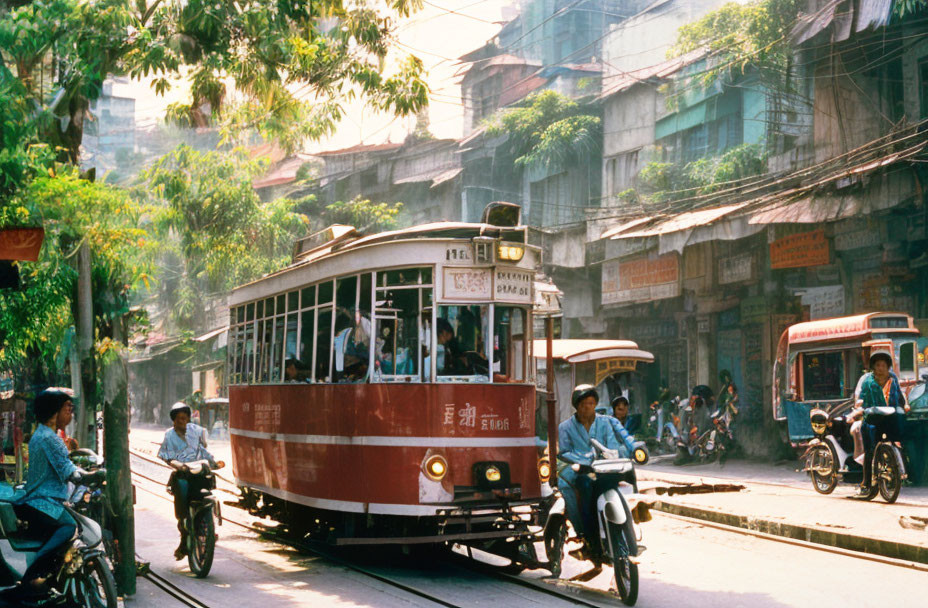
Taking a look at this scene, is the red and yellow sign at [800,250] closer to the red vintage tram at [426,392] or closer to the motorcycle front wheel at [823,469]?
the motorcycle front wheel at [823,469]

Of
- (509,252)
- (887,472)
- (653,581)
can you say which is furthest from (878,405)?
(509,252)

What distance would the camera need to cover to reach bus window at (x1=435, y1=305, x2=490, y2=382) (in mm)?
8578

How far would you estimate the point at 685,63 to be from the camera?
26.5 m

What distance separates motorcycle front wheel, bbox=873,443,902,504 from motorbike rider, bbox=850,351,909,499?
0.09 m

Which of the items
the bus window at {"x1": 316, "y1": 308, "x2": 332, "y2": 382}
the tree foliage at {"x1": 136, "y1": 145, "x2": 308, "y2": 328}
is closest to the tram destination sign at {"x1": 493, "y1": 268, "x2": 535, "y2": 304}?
the bus window at {"x1": 316, "y1": 308, "x2": 332, "y2": 382}

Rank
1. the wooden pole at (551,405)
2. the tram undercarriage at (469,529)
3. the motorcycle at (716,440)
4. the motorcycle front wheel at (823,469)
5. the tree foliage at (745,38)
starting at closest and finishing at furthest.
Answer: the tram undercarriage at (469,529) < the wooden pole at (551,405) < the motorcycle front wheel at (823,469) < the motorcycle at (716,440) < the tree foliage at (745,38)

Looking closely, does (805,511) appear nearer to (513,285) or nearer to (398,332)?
(513,285)

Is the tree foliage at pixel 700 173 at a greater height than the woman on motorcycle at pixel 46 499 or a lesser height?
greater

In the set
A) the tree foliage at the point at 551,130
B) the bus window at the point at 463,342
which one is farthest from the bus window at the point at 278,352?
the tree foliage at the point at 551,130

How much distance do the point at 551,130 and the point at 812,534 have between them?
21844mm

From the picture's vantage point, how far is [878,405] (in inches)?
473

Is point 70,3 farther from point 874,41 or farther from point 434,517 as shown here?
point 874,41

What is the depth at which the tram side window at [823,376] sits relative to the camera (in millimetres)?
15984

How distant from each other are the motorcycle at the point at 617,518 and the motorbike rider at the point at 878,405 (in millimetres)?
5211
